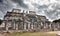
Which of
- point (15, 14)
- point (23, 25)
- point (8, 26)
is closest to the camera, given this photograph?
point (8, 26)

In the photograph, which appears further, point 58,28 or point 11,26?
point 58,28

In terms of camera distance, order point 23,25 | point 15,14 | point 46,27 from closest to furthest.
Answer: point 23,25 < point 46,27 < point 15,14

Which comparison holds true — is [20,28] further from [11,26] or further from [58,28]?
[58,28]

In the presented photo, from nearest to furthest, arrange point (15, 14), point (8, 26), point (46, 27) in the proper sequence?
point (8, 26) → point (46, 27) → point (15, 14)

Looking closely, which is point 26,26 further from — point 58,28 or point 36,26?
point 58,28

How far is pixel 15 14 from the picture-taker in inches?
1358

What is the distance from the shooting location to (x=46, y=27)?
1102 inches

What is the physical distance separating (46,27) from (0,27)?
8.48m

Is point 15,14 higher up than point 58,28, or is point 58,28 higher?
point 15,14

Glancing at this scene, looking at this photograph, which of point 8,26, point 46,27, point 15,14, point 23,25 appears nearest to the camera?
point 8,26

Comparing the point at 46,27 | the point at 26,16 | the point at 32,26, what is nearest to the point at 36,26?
the point at 32,26

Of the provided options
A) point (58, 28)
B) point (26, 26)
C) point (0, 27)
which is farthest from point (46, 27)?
point (0, 27)

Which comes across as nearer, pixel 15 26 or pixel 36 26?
pixel 15 26

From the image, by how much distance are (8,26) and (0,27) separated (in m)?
1.53
